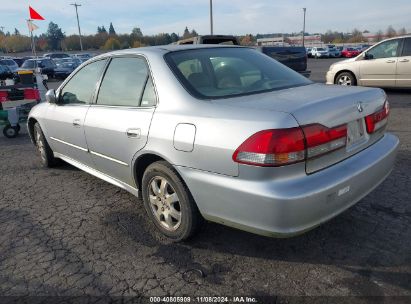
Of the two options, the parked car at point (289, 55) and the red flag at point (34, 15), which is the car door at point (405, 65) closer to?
the parked car at point (289, 55)

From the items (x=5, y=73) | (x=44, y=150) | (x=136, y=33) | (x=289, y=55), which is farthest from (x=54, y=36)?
(x=44, y=150)

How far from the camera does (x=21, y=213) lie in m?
3.89

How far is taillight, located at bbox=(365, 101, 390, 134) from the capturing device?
113 inches

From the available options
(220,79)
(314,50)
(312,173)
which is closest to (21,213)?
(220,79)

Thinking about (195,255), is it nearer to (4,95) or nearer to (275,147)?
(275,147)

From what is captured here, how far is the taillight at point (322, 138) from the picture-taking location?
92.2 inches

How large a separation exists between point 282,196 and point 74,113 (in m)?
2.76

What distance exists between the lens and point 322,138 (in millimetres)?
2402

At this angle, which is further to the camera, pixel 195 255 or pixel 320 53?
pixel 320 53

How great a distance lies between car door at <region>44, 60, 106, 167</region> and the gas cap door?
5.15 feet

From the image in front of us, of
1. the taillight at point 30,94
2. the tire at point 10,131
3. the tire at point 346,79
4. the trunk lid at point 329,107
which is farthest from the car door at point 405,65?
the tire at point 10,131

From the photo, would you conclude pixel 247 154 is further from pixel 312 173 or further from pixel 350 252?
pixel 350 252

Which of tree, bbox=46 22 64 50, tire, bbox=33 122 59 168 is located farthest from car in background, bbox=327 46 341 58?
tree, bbox=46 22 64 50

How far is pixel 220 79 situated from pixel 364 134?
1.28 m
